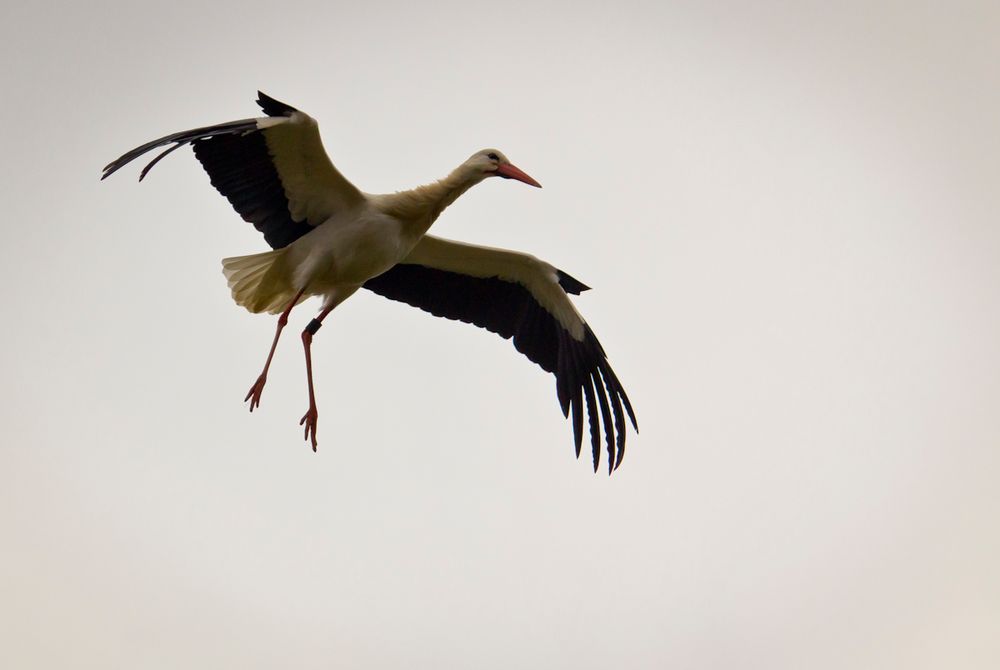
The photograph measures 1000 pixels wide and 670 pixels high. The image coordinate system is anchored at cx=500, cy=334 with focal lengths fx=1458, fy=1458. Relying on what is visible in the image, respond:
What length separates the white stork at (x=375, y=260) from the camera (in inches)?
372

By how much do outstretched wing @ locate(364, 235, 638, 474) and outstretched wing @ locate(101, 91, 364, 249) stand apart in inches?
46.1

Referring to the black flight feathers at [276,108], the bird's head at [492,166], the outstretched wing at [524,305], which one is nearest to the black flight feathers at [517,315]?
the outstretched wing at [524,305]

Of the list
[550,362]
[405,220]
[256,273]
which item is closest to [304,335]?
[256,273]

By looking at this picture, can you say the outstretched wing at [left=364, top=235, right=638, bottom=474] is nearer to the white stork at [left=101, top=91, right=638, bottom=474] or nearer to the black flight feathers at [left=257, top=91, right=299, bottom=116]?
the white stork at [left=101, top=91, right=638, bottom=474]

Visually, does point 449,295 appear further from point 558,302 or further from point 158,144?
point 158,144

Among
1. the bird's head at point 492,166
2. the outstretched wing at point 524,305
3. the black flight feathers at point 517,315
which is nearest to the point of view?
the bird's head at point 492,166

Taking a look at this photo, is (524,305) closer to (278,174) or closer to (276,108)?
(278,174)

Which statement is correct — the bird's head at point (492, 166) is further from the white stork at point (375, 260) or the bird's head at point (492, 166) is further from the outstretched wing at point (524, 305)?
the outstretched wing at point (524, 305)

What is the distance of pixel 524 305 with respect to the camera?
11.2m

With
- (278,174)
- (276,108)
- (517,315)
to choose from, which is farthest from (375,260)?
(517,315)

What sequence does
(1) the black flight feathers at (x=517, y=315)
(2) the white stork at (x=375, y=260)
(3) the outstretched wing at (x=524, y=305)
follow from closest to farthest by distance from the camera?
(2) the white stork at (x=375, y=260)
(3) the outstretched wing at (x=524, y=305)
(1) the black flight feathers at (x=517, y=315)

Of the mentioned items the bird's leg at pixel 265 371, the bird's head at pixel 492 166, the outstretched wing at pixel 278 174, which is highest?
the bird's head at pixel 492 166

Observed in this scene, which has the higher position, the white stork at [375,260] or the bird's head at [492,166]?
the bird's head at [492,166]

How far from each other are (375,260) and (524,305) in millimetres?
1814
